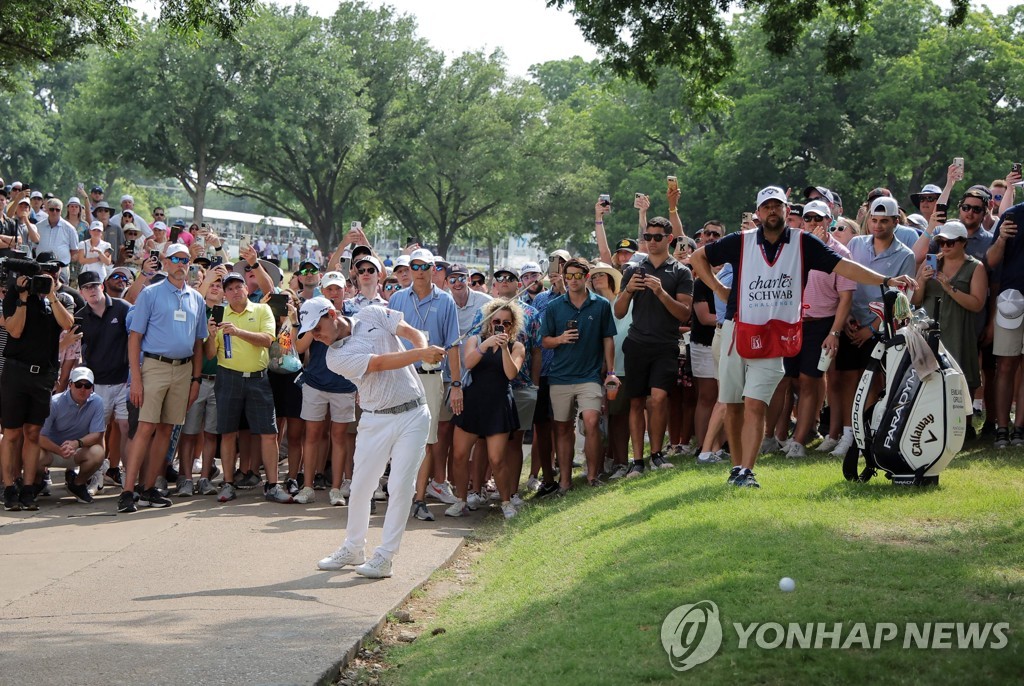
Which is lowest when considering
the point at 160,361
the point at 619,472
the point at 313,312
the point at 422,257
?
the point at 619,472

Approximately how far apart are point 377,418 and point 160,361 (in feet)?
13.2

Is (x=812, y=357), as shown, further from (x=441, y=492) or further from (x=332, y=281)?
(x=332, y=281)

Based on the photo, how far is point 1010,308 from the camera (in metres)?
10.1

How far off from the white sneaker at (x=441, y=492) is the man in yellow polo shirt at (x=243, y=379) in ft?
4.77

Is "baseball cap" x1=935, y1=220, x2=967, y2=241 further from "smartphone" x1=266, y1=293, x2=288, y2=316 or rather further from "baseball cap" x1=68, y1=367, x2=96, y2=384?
"baseball cap" x1=68, y1=367, x2=96, y2=384

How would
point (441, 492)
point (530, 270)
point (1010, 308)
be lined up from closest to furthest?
point (1010, 308)
point (441, 492)
point (530, 270)

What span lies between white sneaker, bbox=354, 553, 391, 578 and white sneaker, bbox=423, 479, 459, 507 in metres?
3.21

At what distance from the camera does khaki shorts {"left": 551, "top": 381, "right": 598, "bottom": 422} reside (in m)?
11.4

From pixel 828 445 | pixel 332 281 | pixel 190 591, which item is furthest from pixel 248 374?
pixel 828 445

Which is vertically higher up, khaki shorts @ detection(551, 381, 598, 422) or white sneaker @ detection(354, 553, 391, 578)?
khaki shorts @ detection(551, 381, 598, 422)

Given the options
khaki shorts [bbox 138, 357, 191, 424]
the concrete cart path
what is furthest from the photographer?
khaki shorts [bbox 138, 357, 191, 424]

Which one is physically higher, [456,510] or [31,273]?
[31,273]

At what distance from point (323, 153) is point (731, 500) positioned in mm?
43337

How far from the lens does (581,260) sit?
37.6ft
